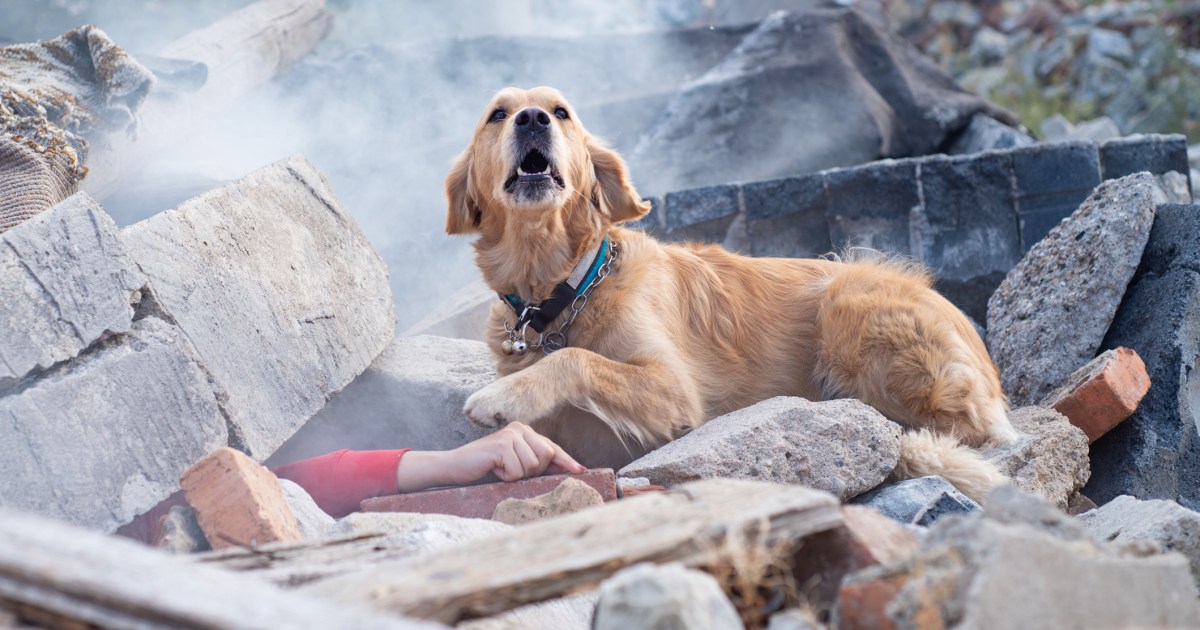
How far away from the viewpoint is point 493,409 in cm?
371

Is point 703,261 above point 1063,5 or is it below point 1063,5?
below

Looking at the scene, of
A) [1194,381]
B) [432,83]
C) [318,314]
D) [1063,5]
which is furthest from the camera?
[1063,5]

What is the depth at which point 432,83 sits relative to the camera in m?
8.56

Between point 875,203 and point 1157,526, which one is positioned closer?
point 1157,526

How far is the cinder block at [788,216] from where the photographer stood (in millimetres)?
6094

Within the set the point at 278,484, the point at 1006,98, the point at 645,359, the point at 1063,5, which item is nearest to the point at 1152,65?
the point at 1006,98

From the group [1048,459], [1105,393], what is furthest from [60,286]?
[1105,393]

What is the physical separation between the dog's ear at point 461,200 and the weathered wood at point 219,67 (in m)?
1.75

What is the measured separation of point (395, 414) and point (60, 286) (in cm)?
177

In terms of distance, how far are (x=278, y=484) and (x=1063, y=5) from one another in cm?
1491

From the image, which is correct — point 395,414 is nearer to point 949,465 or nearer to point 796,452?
point 796,452

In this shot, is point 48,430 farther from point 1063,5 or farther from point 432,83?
point 1063,5

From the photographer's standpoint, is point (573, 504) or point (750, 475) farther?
point (750, 475)

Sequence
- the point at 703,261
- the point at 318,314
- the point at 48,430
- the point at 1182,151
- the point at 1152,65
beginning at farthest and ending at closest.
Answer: the point at 1152,65, the point at 1182,151, the point at 703,261, the point at 318,314, the point at 48,430
